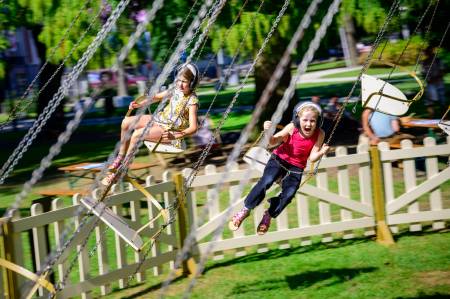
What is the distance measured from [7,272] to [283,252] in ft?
10.2

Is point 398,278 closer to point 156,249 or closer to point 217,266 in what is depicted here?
point 217,266

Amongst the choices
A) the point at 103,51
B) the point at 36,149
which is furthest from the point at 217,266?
the point at 36,149

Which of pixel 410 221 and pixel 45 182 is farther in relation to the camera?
pixel 45 182

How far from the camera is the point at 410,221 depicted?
828 centimetres

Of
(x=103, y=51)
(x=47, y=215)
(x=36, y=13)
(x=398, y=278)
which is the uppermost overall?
(x=36, y=13)

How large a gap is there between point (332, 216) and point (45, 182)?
243 inches

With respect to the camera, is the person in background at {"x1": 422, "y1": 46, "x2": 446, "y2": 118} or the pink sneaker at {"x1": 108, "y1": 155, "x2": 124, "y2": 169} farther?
the person in background at {"x1": 422, "y1": 46, "x2": 446, "y2": 118}

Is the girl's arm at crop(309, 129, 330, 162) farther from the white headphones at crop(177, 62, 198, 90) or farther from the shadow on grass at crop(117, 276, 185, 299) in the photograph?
the shadow on grass at crop(117, 276, 185, 299)

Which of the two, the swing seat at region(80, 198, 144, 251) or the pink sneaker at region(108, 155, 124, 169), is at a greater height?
the pink sneaker at region(108, 155, 124, 169)

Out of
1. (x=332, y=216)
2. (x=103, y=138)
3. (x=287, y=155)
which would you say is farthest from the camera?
(x=103, y=138)

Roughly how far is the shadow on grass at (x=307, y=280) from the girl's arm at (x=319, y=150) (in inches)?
55.6

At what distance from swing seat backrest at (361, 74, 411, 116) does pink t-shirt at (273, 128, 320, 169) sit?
0.76 meters

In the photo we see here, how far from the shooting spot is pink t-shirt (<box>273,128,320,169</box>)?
→ 6.10m

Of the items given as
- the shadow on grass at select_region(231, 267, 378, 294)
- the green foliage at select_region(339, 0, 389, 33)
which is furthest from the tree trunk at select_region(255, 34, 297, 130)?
the shadow on grass at select_region(231, 267, 378, 294)
